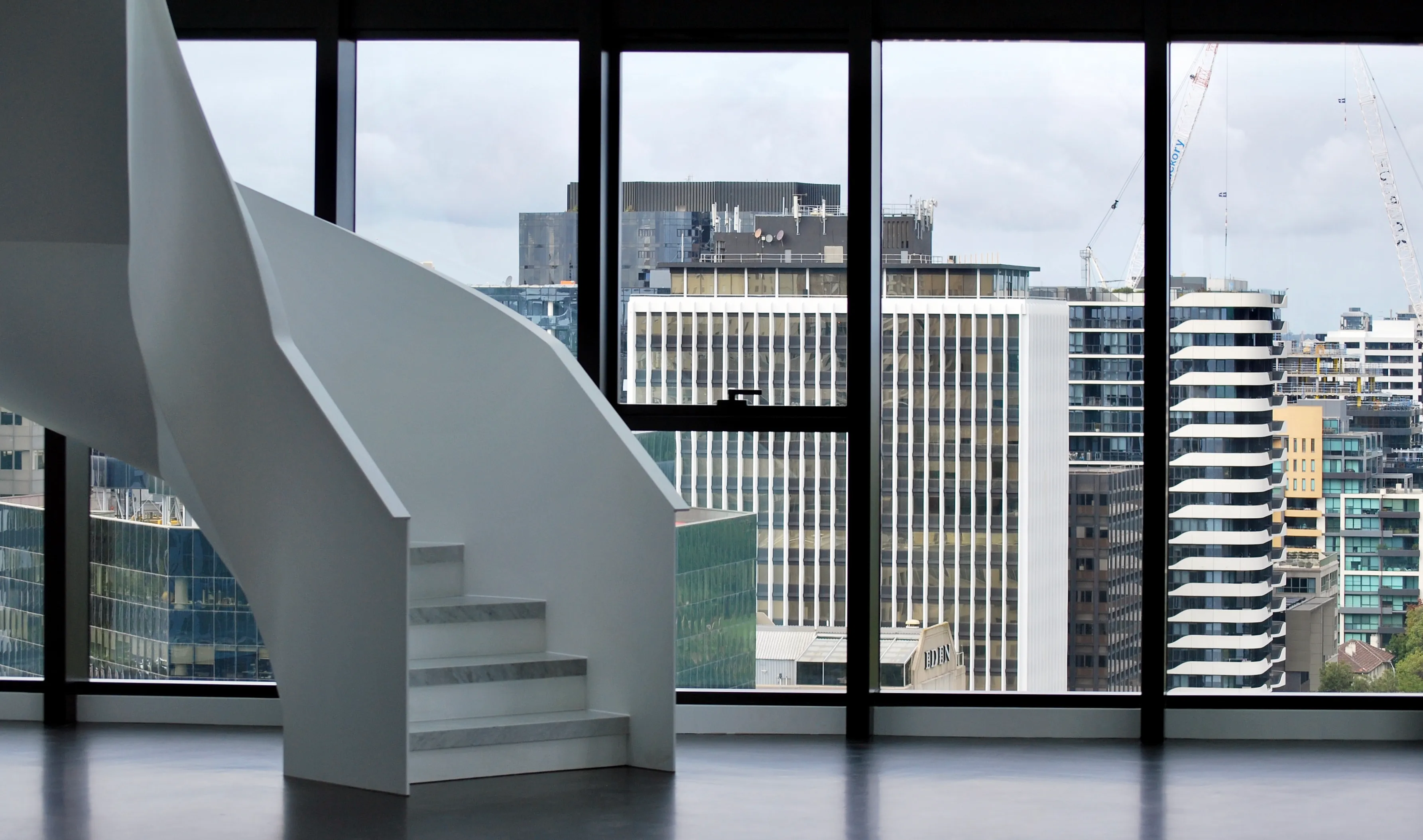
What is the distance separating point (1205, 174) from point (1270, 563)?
1793mm

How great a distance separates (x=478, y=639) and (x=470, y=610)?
127 millimetres

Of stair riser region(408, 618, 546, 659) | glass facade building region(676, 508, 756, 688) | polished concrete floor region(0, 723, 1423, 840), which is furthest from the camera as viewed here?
glass facade building region(676, 508, 756, 688)

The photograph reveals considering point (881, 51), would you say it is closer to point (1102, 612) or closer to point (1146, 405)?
point (1146, 405)

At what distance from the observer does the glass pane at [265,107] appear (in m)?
7.07

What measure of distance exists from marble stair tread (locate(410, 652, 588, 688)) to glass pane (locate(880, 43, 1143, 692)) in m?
1.59

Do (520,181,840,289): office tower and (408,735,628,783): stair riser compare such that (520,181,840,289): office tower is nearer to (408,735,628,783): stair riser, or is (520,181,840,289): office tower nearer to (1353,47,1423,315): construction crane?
(408,735,628,783): stair riser

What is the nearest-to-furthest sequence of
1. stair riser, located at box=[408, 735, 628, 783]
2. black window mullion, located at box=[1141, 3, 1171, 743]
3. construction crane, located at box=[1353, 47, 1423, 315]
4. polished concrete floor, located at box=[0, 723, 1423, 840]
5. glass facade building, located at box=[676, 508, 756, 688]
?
polished concrete floor, located at box=[0, 723, 1423, 840], stair riser, located at box=[408, 735, 628, 783], black window mullion, located at box=[1141, 3, 1171, 743], construction crane, located at box=[1353, 47, 1423, 315], glass facade building, located at box=[676, 508, 756, 688]

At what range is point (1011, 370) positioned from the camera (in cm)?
683

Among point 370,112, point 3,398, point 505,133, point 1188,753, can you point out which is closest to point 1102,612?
point 1188,753

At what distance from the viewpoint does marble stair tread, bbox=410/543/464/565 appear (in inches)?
242

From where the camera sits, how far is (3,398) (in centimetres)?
596

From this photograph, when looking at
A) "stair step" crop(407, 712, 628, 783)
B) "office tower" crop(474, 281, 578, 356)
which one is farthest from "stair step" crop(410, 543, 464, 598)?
"office tower" crop(474, 281, 578, 356)

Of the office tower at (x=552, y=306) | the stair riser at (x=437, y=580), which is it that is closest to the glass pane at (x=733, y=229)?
the office tower at (x=552, y=306)

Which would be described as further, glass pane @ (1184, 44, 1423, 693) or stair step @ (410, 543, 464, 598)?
glass pane @ (1184, 44, 1423, 693)
